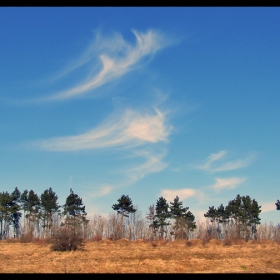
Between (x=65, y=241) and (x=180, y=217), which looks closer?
(x=65, y=241)

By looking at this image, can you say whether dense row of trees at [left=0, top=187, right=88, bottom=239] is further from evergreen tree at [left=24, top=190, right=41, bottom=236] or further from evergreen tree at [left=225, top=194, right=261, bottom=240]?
evergreen tree at [left=225, top=194, right=261, bottom=240]

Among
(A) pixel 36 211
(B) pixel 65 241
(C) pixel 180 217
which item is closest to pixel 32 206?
(A) pixel 36 211

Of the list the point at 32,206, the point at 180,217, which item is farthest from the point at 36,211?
the point at 180,217

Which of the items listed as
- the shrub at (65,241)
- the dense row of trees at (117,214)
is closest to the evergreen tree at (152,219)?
the dense row of trees at (117,214)

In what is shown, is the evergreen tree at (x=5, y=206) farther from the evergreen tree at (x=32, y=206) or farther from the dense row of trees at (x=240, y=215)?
the dense row of trees at (x=240, y=215)

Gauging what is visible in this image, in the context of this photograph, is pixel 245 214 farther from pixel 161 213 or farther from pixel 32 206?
pixel 32 206

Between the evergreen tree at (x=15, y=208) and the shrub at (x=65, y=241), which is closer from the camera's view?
the shrub at (x=65, y=241)

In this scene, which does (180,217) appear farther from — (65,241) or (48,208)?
(65,241)

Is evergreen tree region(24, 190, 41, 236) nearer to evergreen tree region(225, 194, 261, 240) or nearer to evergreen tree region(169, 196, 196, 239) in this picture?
evergreen tree region(169, 196, 196, 239)

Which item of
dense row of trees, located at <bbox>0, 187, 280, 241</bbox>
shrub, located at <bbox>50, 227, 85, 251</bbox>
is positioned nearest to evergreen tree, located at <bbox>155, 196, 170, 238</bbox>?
dense row of trees, located at <bbox>0, 187, 280, 241</bbox>

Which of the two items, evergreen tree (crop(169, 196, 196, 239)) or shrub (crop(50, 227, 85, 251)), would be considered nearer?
shrub (crop(50, 227, 85, 251))

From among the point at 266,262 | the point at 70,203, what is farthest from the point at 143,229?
the point at 266,262
